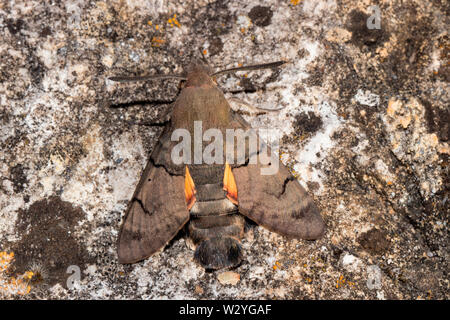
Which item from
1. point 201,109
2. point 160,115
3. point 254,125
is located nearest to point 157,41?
point 160,115

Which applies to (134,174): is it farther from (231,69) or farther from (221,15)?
(221,15)

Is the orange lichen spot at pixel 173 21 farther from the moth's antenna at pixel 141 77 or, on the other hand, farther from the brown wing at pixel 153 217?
the brown wing at pixel 153 217

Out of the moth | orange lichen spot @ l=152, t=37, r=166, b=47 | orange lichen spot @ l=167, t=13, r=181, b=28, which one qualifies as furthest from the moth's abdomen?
orange lichen spot @ l=167, t=13, r=181, b=28

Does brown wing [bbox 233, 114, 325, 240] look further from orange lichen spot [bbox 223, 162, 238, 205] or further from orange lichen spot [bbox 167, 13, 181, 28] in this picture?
orange lichen spot [bbox 167, 13, 181, 28]

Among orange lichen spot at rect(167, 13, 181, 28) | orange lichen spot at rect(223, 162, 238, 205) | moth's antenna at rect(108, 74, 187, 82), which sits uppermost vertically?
orange lichen spot at rect(167, 13, 181, 28)

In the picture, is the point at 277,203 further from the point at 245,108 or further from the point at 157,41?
the point at 157,41

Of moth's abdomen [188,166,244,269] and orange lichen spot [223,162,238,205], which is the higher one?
orange lichen spot [223,162,238,205]

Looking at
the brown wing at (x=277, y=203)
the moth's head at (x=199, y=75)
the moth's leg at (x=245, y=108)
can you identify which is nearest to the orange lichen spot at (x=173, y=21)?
the moth's head at (x=199, y=75)
